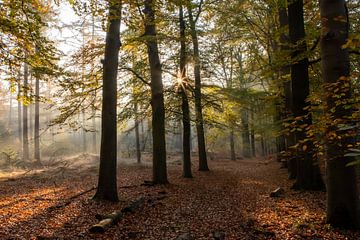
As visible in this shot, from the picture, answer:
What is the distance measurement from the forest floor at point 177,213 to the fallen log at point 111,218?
0.13 m

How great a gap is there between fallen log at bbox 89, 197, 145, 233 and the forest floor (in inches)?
5.1

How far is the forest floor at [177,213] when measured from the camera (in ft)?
18.7

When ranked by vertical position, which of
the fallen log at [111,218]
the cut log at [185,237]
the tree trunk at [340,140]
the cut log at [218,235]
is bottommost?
the cut log at [218,235]

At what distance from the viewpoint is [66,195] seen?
944cm

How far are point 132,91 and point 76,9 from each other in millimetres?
7732

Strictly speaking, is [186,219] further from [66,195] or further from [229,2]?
[229,2]

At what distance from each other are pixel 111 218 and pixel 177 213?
195 centimetres

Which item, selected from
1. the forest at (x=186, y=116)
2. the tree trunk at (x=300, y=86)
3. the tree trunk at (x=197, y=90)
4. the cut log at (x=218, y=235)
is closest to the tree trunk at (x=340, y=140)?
the forest at (x=186, y=116)

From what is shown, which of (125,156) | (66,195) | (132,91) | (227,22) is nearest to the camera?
(66,195)

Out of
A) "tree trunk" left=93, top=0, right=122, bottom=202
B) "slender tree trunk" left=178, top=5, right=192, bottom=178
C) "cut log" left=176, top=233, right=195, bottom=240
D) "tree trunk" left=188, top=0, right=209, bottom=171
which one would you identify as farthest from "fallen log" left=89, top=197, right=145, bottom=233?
"tree trunk" left=188, top=0, right=209, bottom=171

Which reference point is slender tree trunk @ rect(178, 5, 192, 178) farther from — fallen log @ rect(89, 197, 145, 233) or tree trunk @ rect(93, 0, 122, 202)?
fallen log @ rect(89, 197, 145, 233)

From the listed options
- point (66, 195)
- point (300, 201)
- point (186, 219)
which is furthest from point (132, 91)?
point (300, 201)

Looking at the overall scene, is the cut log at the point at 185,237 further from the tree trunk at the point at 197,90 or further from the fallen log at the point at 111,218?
the tree trunk at the point at 197,90

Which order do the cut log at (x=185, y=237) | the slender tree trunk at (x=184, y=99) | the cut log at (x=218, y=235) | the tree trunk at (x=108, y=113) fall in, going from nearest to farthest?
the cut log at (x=185, y=237)
the cut log at (x=218, y=235)
the tree trunk at (x=108, y=113)
the slender tree trunk at (x=184, y=99)
